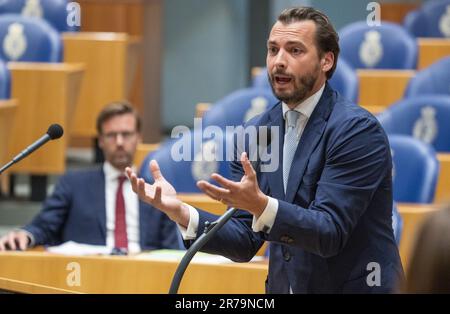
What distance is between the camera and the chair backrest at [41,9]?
6.86 meters

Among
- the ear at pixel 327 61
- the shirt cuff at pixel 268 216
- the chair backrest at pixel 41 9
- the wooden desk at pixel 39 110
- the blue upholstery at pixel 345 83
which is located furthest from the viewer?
the chair backrest at pixel 41 9

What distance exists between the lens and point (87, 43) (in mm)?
6098

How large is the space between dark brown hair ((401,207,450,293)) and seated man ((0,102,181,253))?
275cm

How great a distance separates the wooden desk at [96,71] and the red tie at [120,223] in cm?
Result: 200

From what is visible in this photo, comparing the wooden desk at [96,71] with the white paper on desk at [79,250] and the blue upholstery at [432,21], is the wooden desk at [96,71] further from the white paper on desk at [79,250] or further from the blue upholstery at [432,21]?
the white paper on desk at [79,250]

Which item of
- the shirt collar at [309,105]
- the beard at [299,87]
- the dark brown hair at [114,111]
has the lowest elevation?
the dark brown hair at [114,111]

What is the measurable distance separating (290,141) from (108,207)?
5.87 feet

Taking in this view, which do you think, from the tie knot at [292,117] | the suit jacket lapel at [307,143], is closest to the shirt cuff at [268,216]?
the suit jacket lapel at [307,143]

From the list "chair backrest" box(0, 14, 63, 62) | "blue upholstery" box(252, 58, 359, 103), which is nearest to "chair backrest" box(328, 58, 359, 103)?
"blue upholstery" box(252, 58, 359, 103)

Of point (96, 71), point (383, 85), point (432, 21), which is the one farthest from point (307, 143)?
point (432, 21)

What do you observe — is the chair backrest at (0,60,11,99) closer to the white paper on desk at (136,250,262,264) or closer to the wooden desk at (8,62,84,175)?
the wooden desk at (8,62,84,175)

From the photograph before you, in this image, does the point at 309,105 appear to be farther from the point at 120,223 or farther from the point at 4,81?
the point at 4,81

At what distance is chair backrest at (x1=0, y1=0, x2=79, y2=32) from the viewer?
6.86 metres
